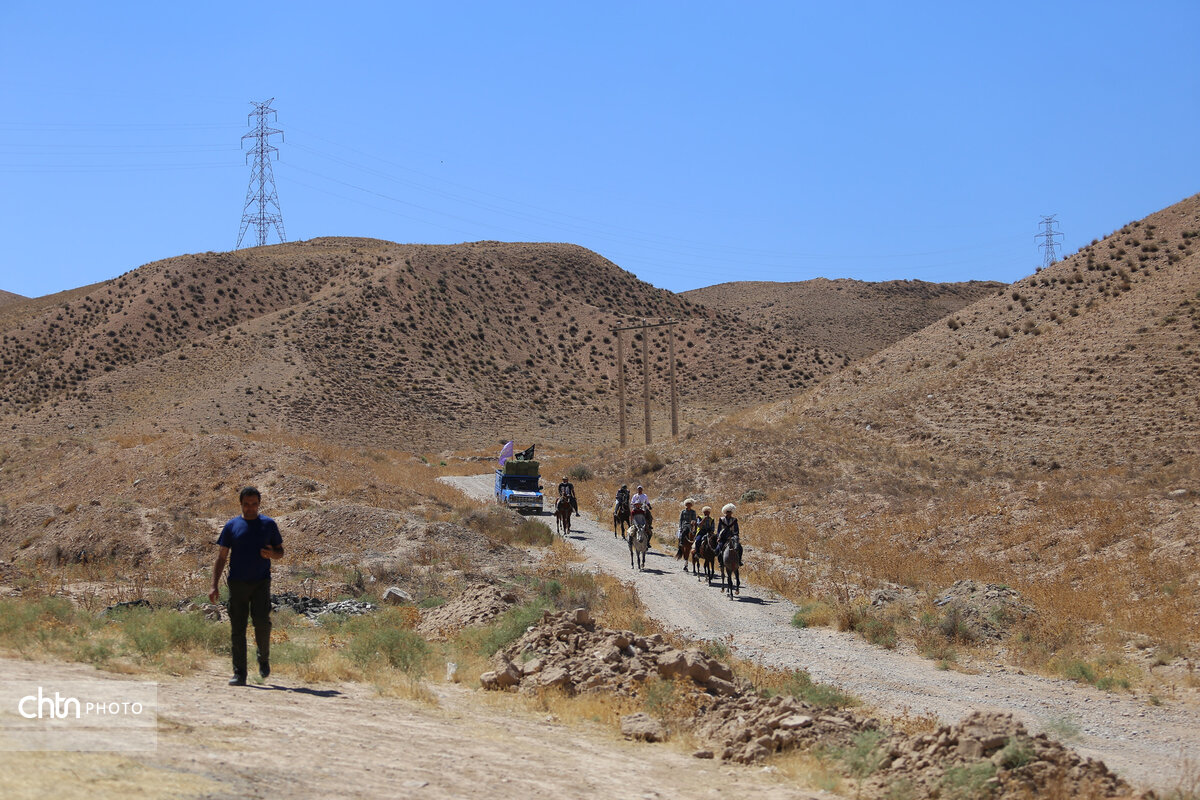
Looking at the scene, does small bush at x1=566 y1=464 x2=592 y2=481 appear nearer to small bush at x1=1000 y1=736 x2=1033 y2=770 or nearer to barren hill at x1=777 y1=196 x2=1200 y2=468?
barren hill at x1=777 y1=196 x2=1200 y2=468

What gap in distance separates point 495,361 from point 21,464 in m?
55.3

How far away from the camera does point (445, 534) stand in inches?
983

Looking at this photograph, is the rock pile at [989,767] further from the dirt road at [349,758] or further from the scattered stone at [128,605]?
the scattered stone at [128,605]

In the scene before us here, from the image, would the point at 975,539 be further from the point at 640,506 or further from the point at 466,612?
the point at 466,612

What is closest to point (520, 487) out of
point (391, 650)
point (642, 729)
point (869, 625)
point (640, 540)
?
point (640, 540)

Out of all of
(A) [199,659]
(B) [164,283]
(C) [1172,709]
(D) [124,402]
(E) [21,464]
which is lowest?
(C) [1172,709]

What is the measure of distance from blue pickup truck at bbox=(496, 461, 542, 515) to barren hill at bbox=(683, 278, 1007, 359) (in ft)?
278

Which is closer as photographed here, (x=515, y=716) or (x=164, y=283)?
(x=515, y=716)

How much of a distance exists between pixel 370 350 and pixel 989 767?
271 feet

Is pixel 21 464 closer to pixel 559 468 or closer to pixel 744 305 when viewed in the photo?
pixel 559 468

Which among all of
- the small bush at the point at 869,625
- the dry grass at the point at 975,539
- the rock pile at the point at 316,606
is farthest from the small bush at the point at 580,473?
the small bush at the point at 869,625

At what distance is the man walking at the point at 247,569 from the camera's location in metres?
10.1

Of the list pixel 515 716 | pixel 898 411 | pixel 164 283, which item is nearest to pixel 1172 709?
pixel 515 716

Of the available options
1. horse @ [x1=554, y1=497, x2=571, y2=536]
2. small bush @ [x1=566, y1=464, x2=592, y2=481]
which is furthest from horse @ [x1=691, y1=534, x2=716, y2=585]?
small bush @ [x1=566, y1=464, x2=592, y2=481]
